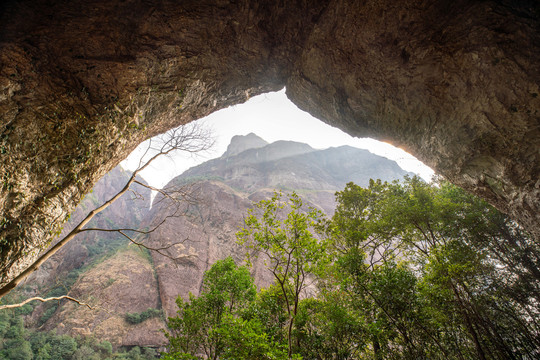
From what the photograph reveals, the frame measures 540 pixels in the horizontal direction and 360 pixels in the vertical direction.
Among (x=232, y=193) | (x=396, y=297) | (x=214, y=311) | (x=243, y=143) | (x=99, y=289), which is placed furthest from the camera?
(x=243, y=143)

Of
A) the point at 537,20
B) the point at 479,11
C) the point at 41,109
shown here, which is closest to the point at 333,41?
the point at 479,11

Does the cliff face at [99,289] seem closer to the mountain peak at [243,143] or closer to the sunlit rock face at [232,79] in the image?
the sunlit rock face at [232,79]

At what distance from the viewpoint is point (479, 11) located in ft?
18.2

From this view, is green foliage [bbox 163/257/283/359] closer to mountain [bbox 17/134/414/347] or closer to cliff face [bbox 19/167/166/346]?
mountain [bbox 17/134/414/347]

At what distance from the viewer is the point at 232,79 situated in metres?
9.55

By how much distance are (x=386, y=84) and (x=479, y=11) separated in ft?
8.79

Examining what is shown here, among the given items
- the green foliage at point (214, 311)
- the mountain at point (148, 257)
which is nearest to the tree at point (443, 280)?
the green foliage at point (214, 311)

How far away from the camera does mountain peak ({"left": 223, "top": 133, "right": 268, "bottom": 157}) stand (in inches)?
3467

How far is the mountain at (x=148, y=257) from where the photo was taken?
2362cm

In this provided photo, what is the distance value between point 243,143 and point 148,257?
61.9 m

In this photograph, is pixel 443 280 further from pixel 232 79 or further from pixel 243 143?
pixel 243 143

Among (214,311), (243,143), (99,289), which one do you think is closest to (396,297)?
(214,311)

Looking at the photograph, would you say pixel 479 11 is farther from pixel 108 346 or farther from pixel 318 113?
pixel 108 346

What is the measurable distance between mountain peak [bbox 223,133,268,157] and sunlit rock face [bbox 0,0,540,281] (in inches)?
3123
